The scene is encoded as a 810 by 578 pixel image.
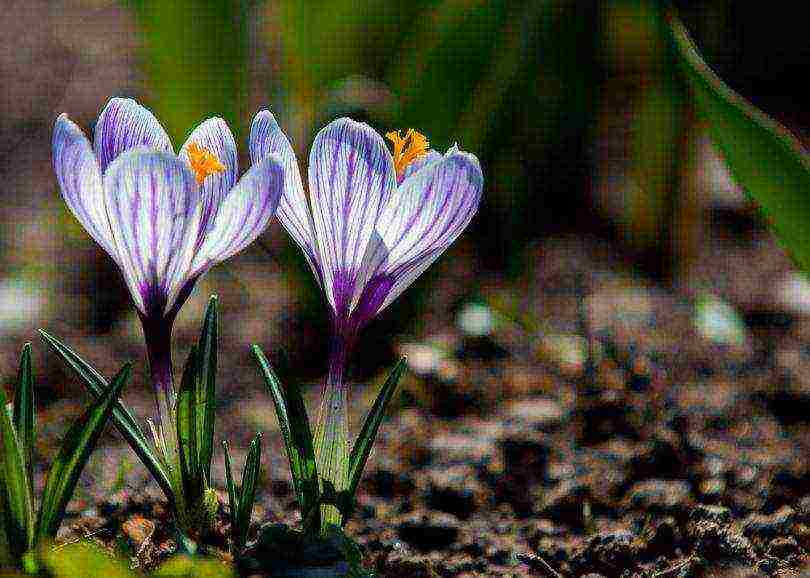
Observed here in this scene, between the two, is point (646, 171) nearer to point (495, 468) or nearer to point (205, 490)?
point (495, 468)

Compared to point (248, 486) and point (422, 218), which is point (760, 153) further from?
point (248, 486)

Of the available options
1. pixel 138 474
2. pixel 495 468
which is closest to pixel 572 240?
pixel 495 468

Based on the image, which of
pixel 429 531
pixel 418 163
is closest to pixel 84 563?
pixel 418 163

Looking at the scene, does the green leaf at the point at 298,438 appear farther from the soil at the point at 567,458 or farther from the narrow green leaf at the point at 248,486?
the soil at the point at 567,458

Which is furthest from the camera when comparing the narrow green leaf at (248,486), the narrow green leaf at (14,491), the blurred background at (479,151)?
the blurred background at (479,151)

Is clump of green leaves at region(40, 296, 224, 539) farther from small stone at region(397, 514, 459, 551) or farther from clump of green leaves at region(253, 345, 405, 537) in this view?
small stone at region(397, 514, 459, 551)

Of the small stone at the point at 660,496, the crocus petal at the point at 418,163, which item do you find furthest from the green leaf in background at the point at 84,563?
the small stone at the point at 660,496

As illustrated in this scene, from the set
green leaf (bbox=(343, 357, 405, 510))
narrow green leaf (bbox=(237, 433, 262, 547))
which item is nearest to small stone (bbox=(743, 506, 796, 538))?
green leaf (bbox=(343, 357, 405, 510))
